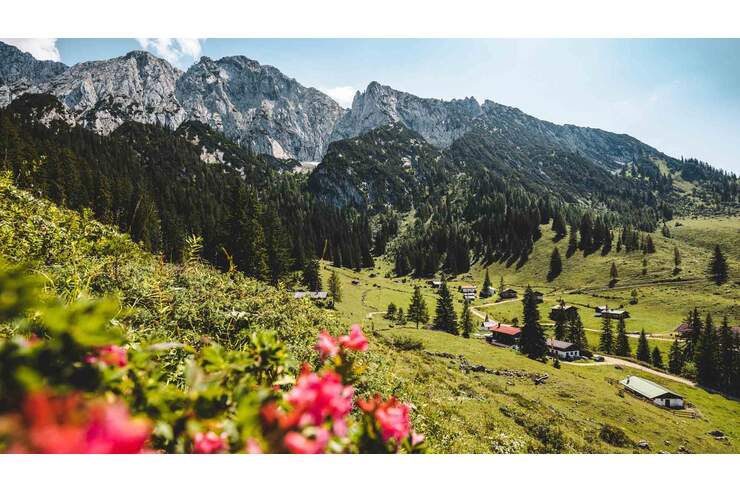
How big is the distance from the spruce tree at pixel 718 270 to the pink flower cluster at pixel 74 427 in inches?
5255

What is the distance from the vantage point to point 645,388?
49.7 m

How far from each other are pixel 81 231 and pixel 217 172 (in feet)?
582

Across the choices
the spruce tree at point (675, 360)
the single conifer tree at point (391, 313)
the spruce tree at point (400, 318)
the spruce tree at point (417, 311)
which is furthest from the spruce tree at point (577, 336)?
the single conifer tree at point (391, 313)

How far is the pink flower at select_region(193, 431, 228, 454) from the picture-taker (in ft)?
5.70

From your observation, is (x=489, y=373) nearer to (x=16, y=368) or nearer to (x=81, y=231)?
(x=81, y=231)

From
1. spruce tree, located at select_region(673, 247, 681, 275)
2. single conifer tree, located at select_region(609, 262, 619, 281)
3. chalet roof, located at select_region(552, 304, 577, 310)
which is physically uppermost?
spruce tree, located at select_region(673, 247, 681, 275)

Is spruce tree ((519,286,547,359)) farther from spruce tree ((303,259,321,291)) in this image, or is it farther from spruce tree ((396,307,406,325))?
spruce tree ((303,259,321,291))

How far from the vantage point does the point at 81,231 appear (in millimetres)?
9336

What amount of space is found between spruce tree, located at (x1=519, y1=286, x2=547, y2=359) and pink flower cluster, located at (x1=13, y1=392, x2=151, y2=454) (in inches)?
2605

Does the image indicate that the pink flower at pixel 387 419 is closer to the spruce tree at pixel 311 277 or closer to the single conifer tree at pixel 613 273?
the spruce tree at pixel 311 277

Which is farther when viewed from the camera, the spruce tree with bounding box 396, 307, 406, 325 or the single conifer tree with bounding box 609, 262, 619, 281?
the single conifer tree with bounding box 609, 262, 619, 281

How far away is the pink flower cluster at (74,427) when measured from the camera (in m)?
A: 1.14

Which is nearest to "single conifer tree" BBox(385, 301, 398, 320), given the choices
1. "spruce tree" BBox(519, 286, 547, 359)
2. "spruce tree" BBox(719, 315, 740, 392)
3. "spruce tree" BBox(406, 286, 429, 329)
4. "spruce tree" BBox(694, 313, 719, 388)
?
"spruce tree" BBox(406, 286, 429, 329)

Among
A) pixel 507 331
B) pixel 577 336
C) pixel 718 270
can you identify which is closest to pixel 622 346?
pixel 577 336
